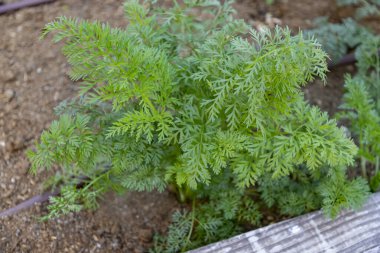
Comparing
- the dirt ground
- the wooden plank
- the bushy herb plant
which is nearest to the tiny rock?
the dirt ground

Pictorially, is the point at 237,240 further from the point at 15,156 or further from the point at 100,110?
the point at 15,156

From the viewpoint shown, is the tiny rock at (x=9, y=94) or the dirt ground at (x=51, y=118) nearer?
the dirt ground at (x=51, y=118)

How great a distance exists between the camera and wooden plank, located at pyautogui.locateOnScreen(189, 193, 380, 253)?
6.22 feet

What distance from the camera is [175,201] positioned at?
2.33m

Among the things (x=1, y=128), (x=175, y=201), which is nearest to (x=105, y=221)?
(x=175, y=201)

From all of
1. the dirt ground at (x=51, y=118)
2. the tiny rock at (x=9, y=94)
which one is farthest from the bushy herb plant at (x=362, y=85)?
the tiny rock at (x=9, y=94)

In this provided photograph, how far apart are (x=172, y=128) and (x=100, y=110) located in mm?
418

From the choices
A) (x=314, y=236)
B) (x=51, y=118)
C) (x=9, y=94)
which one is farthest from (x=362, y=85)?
(x=9, y=94)

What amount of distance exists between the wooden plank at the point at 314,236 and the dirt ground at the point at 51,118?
1.58ft

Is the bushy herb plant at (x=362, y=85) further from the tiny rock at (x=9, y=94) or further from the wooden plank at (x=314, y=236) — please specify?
the tiny rock at (x=9, y=94)

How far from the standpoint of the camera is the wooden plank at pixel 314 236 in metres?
1.89

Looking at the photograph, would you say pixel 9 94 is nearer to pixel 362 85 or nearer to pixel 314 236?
pixel 314 236

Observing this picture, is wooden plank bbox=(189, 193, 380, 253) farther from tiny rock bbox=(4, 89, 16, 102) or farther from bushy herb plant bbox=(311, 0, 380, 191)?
tiny rock bbox=(4, 89, 16, 102)

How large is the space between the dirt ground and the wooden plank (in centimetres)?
48
